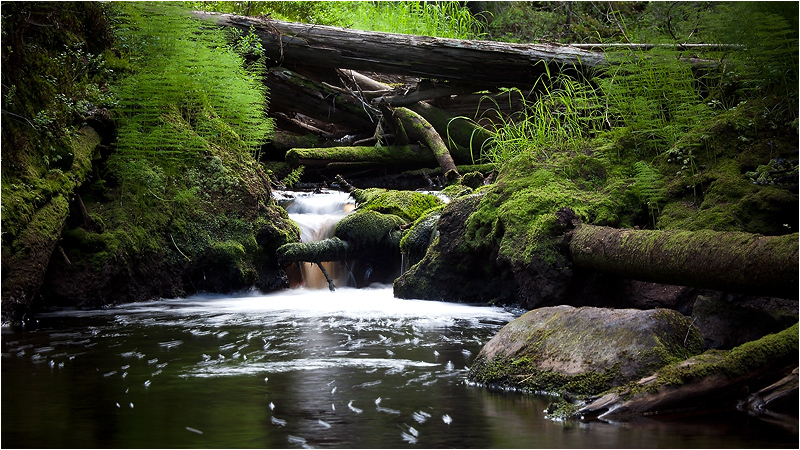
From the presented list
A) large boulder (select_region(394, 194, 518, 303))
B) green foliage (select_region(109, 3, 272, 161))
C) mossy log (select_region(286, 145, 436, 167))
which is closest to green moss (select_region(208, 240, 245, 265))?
green foliage (select_region(109, 3, 272, 161))

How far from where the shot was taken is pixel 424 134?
12078mm

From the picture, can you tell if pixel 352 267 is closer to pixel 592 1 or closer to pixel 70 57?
pixel 70 57

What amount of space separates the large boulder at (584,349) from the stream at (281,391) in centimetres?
17

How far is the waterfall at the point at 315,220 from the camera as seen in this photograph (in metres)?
9.49

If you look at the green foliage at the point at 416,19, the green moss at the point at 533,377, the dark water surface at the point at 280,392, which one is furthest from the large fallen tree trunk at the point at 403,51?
the green moss at the point at 533,377

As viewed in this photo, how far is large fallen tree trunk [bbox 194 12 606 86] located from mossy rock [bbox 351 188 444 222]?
2.28 m

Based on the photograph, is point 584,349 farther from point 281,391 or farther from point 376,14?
point 376,14

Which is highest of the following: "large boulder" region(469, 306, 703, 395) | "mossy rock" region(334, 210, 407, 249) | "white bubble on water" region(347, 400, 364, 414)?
"large boulder" region(469, 306, 703, 395)

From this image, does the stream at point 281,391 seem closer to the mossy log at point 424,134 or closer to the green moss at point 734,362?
the green moss at point 734,362

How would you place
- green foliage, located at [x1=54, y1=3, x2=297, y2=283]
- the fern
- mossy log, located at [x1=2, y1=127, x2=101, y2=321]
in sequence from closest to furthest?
mossy log, located at [x1=2, y1=127, x2=101, y2=321]
the fern
green foliage, located at [x1=54, y1=3, x2=297, y2=283]

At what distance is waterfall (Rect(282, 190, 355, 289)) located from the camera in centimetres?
949

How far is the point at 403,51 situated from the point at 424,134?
171 centimetres

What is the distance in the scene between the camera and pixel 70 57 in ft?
24.8

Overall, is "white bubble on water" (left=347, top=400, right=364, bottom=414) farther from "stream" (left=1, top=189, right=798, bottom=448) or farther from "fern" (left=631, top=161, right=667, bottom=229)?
"fern" (left=631, top=161, right=667, bottom=229)
